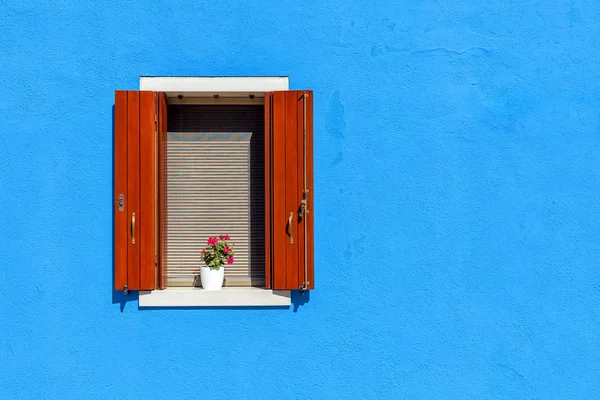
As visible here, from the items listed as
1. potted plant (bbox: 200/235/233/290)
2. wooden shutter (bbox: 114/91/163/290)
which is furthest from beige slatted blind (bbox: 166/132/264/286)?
wooden shutter (bbox: 114/91/163/290)

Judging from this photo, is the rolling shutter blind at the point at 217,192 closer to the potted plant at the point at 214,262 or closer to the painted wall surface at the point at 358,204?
the potted plant at the point at 214,262

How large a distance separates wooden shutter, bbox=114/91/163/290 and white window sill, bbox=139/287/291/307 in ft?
0.32

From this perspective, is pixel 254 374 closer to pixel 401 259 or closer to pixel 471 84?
pixel 401 259

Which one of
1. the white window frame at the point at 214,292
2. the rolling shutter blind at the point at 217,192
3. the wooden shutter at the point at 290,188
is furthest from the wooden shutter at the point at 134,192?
the wooden shutter at the point at 290,188

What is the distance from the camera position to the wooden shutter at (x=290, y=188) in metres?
3.34

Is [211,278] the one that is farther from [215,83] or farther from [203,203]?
[215,83]

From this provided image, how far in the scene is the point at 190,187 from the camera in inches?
140

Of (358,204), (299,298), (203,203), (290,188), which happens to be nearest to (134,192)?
(203,203)

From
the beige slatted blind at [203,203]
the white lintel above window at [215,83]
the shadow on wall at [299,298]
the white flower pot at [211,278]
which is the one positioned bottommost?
the shadow on wall at [299,298]

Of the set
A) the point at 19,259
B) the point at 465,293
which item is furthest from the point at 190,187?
the point at 465,293

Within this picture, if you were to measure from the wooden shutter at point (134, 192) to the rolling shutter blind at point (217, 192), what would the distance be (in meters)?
0.22

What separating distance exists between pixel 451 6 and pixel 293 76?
1085 mm

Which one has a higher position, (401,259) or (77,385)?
(401,259)

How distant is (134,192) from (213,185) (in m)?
0.51
